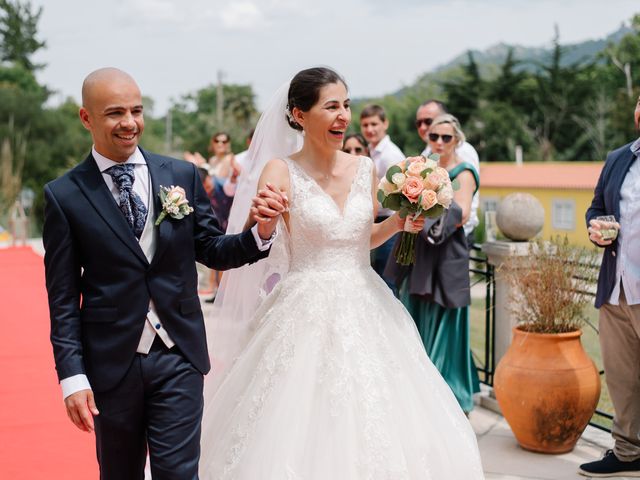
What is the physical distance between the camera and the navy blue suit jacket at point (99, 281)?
3.16 m

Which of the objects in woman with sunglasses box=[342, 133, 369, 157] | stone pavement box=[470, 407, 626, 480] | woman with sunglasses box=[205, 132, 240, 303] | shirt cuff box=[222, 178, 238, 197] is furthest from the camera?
woman with sunglasses box=[205, 132, 240, 303]

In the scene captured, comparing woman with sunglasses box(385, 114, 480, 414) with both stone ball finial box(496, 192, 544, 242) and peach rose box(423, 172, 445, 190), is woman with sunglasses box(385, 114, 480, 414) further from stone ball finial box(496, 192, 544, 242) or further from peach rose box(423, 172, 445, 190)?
peach rose box(423, 172, 445, 190)

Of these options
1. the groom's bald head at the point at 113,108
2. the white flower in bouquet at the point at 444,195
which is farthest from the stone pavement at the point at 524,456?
the groom's bald head at the point at 113,108

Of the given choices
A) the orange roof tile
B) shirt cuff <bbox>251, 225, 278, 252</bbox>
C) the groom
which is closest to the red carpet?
the groom

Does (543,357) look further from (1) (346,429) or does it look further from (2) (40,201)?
(2) (40,201)

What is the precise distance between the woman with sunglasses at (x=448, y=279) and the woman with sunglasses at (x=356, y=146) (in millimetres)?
1591

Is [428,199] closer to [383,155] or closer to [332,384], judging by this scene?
[332,384]

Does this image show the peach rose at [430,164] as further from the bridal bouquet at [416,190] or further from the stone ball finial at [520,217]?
the stone ball finial at [520,217]

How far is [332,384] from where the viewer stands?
148 inches

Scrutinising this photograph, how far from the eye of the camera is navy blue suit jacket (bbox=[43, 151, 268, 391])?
10.4ft

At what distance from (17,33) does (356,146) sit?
3057 inches

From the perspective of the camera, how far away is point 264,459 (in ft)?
11.9

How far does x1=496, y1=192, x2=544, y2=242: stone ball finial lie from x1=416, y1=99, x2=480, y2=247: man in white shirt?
0.20 m

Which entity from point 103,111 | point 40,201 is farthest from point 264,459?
point 40,201
